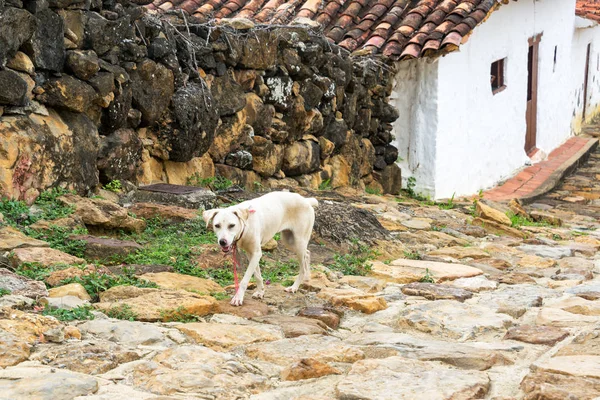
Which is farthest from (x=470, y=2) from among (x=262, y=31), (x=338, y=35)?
(x=262, y=31)

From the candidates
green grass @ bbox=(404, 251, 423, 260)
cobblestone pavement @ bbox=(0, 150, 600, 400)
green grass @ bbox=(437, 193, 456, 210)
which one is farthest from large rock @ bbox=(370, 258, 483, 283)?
green grass @ bbox=(437, 193, 456, 210)

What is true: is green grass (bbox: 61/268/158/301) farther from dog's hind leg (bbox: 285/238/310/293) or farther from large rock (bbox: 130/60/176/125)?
large rock (bbox: 130/60/176/125)

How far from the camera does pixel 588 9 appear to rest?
67.5 feet

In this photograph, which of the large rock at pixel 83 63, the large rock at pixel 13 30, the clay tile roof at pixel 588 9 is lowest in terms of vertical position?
the large rock at pixel 83 63

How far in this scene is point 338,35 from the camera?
11227mm

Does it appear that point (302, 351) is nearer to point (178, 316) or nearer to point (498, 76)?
point (178, 316)

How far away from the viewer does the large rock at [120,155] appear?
6.72m

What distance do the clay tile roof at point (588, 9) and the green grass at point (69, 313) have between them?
1690 centimetres

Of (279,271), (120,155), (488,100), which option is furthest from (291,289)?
(488,100)

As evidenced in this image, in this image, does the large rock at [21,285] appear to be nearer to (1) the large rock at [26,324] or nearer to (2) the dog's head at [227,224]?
(1) the large rock at [26,324]

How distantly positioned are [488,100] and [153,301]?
9.00 m

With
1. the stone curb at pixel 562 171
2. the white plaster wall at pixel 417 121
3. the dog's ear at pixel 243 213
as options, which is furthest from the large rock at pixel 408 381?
the stone curb at pixel 562 171

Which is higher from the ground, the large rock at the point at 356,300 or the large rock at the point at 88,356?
the large rock at the point at 88,356

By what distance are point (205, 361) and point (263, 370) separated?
27 cm
